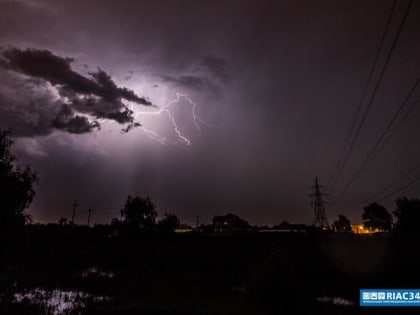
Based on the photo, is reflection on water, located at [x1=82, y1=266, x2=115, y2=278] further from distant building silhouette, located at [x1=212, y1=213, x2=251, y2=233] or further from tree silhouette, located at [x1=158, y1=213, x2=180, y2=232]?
distant building silhouette, located at [x1=212, y1=213, x2=251, y2=233]

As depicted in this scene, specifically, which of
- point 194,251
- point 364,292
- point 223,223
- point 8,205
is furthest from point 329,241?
point 223,223

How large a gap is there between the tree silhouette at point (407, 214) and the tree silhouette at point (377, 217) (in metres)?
37.7

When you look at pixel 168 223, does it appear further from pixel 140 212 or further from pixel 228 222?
pixel 228 222

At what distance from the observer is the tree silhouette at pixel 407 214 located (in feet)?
280

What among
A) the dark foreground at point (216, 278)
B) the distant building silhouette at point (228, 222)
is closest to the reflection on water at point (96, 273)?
the dark foreground at point (216, 278)

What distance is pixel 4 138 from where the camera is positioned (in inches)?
788

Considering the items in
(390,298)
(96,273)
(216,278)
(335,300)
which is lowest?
(335,300)

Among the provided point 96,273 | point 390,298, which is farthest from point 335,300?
point 96,273

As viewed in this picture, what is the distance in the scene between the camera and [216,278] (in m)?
35.0

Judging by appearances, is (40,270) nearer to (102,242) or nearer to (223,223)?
(102,242)

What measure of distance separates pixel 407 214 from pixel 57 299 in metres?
93.4

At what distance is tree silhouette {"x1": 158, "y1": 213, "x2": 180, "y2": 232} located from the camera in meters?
92.5

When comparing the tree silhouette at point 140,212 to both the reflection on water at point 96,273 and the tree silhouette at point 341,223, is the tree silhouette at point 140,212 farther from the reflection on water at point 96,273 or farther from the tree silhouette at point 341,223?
the tree silhouette at point 341,223

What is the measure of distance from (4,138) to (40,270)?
892 inches
